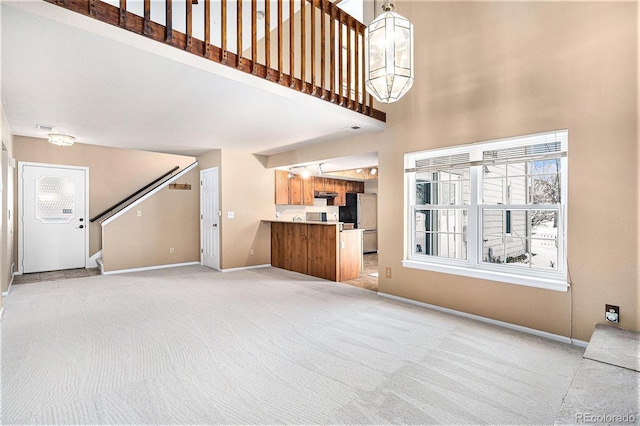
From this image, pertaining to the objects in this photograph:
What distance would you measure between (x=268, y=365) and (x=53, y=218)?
6345 mm

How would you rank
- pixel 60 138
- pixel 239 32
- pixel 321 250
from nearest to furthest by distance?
pixel 239 32 → pixel 60 138 → pixel 321 250

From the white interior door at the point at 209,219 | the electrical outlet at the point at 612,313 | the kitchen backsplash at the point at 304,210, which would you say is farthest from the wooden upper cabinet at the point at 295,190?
the electrical outlet at the point at 612,313

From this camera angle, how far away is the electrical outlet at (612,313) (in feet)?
8.95

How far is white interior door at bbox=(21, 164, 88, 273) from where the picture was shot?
609cm

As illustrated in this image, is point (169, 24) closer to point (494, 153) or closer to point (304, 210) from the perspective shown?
point (494, 153)

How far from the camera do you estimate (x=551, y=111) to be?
3.05 m

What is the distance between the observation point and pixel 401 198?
432cm

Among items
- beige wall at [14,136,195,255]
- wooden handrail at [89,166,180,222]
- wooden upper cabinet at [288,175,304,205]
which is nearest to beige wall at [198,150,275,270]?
wooden upper cabinet at [288,175,304,205]

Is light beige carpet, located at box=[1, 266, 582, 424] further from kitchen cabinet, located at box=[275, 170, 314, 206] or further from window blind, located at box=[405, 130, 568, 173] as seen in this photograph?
kitchen cabinet, located at box=[275, 170, 314, 206]

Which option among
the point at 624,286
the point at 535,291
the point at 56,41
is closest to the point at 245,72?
the point at 56,41

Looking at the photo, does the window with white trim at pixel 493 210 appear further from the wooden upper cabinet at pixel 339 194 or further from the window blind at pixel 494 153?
the wooden upper cabinet at pixel 339 194

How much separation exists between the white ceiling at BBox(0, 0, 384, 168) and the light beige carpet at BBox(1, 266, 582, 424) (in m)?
2.43

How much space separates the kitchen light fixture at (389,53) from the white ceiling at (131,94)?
4.27 ft

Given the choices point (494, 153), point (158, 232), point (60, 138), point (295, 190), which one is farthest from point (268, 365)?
point (295, 190)
